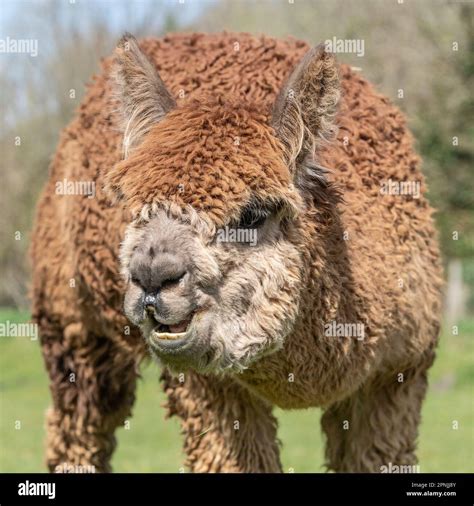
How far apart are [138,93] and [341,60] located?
9.22 metres

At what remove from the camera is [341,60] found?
1412 centimetres

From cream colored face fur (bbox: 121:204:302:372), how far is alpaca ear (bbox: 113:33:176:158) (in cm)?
71

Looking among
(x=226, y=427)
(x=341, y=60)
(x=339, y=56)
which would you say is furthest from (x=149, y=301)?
A: (x=339, y=56)

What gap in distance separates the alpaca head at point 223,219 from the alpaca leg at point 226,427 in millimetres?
1162

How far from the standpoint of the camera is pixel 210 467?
611 centimetres

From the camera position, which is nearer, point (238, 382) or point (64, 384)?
point (238, 382)

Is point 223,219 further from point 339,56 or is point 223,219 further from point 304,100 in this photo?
point 339,56

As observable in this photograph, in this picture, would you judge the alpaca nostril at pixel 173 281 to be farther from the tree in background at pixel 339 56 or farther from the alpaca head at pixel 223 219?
A: the tree in background at pixel 339 56

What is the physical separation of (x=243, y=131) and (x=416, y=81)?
75.1ft

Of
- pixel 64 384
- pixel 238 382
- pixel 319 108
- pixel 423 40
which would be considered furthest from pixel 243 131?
pixel 423 40

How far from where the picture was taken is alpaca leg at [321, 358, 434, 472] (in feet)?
20.8

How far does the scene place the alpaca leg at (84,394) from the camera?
24.8 feet

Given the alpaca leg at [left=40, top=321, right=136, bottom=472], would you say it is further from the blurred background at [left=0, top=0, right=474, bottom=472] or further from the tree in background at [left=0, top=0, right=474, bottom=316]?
the tree in background at [left=0, top=0, right=474, bottom=316]

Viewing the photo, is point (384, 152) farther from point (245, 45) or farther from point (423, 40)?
point (423, 40)
